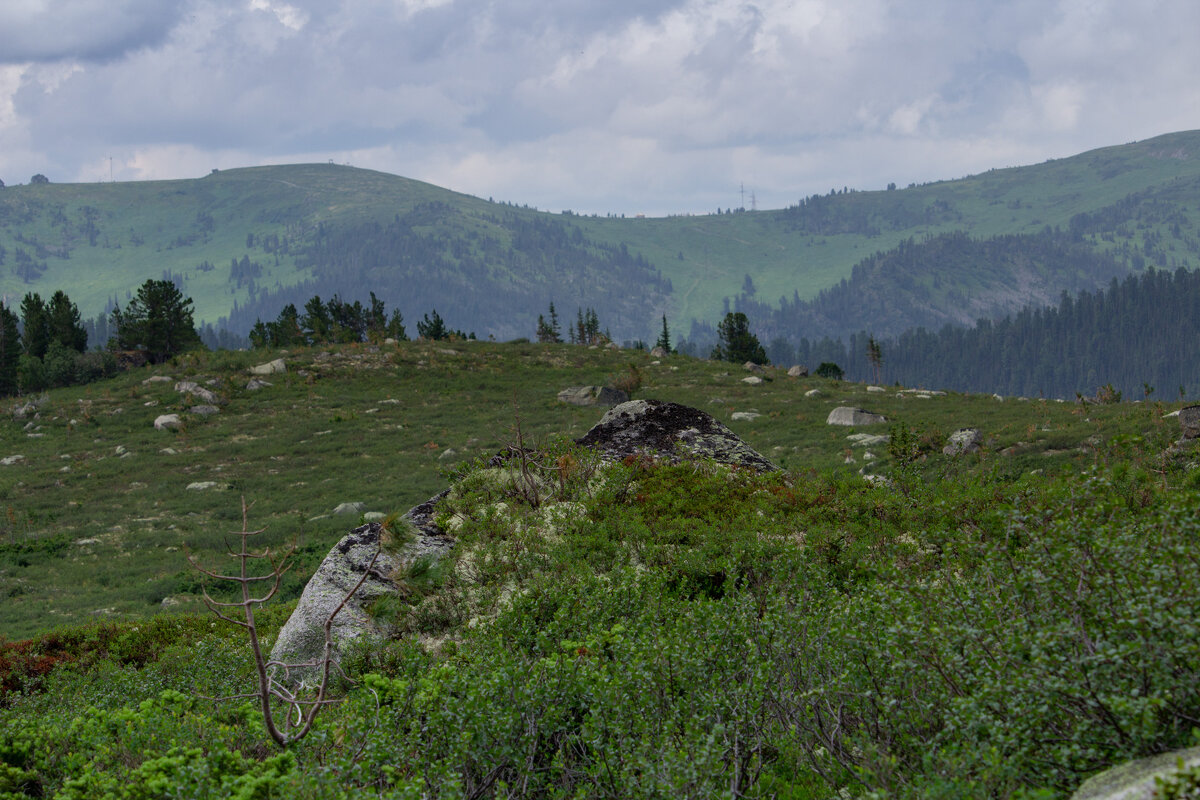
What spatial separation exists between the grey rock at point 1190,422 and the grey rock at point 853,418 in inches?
626

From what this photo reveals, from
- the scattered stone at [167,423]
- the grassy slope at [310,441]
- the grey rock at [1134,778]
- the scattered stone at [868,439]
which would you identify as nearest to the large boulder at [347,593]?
the grassy slope at [310,441]

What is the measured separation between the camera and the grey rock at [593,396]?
147 feet

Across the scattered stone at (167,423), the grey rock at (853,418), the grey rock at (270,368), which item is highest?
the grey rock at (270,368)

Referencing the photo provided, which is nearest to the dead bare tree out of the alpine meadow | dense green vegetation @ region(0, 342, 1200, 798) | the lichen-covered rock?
the alpine meadow

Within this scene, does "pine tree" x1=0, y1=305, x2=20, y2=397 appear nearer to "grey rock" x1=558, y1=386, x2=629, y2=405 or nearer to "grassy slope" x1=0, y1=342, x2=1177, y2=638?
"grassy slope" x1=0, y1=342, x2=1177, y2=638

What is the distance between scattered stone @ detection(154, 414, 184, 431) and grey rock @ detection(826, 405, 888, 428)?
3411 centimetres

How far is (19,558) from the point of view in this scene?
22500 millimetres

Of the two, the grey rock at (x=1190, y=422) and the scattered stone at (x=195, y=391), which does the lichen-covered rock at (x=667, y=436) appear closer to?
the grey rock at (x=1190, y=422)

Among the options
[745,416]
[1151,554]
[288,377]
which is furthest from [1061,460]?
[288,377]

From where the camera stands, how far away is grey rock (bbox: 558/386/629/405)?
44853 millimetres

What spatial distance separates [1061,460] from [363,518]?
69.6 feet

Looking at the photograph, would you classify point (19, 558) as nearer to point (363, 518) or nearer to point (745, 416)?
point (363, 518)

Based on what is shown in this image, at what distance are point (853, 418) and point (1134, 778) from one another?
33.4 m

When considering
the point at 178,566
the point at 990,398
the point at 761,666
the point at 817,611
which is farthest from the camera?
the point at 990,398
